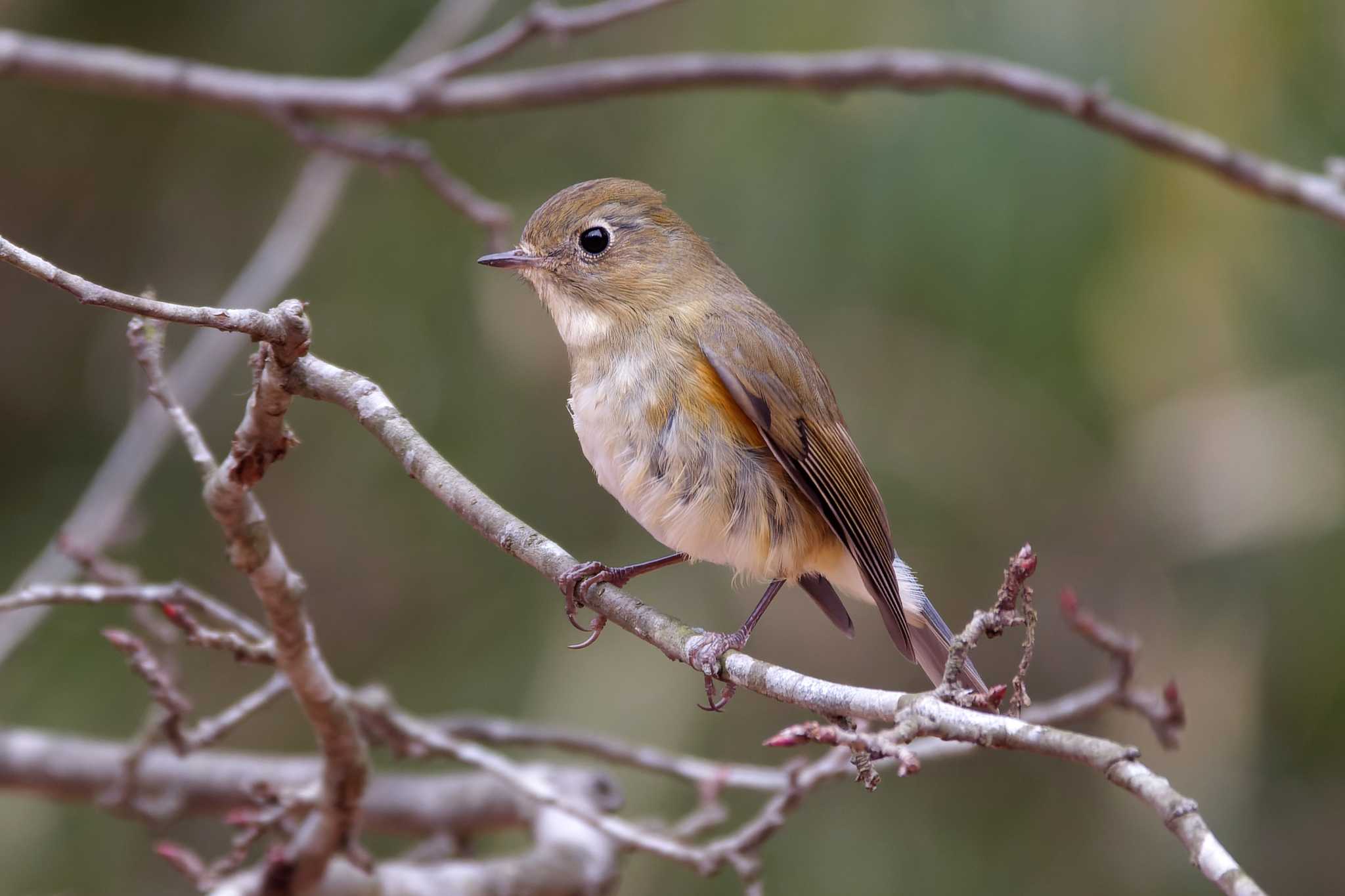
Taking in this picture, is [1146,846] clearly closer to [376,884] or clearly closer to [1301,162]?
[1301,162]

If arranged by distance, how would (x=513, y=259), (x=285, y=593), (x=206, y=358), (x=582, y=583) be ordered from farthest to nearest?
(x=206, y=358) < (x=513, y=259) < (x=582, y=583) < (x=285, y=593)

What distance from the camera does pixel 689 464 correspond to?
2754mm

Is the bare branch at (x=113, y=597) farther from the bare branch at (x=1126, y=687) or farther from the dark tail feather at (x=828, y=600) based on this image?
the bare branch at (x=1126, y=687)

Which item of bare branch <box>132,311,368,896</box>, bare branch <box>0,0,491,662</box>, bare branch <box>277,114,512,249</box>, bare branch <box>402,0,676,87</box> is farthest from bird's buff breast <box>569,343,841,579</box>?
bare branch <box>0,0,491,662</box>

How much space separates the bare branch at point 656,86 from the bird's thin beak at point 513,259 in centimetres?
90

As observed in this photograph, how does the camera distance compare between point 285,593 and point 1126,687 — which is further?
point 1126,687

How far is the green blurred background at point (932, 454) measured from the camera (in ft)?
14.3

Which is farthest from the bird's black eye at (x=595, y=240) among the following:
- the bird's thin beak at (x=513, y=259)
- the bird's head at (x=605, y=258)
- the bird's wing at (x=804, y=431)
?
the bird's wing at (x=804, y=431)

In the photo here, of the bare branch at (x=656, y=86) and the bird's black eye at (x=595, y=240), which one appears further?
the bare branch at (x=656, y=86)

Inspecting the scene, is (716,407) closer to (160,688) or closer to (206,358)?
(160,688)

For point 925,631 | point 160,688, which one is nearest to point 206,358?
point 160,688

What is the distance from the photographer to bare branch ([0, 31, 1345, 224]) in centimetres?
359

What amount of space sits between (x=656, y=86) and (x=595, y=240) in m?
0.83

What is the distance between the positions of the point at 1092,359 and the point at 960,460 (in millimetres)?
565
